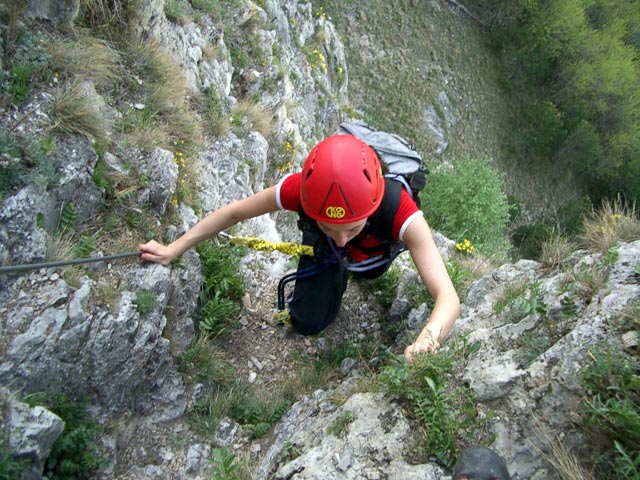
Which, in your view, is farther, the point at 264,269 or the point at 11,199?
the point at 264,269

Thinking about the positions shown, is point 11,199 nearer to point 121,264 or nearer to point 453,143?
point 121,264

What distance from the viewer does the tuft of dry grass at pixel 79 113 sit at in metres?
3.91

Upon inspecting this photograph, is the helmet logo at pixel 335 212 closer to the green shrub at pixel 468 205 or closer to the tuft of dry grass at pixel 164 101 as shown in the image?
the tuft of dry grass at pixel 164 101

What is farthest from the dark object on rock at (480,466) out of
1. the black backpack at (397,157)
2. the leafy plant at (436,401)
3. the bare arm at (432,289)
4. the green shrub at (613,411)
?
the black backpack at (397,157)

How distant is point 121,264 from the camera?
3939 mm

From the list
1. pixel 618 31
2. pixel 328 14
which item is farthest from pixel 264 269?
pixel 618 31

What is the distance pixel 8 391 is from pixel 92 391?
2.20 ft

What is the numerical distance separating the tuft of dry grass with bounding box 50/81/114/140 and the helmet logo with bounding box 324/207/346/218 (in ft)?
7.64

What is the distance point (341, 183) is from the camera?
314 centimetres

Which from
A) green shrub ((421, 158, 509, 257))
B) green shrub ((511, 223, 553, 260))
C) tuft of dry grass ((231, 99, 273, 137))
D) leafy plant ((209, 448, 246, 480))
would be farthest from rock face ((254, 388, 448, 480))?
green shrub ((511, 223, 553, 260))

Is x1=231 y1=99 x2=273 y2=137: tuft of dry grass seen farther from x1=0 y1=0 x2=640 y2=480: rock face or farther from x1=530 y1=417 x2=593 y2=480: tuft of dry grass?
x1=530 y1=417 x2=593 y2=480: tuft of dry grass

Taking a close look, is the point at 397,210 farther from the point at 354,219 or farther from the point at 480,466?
the point at 480,466

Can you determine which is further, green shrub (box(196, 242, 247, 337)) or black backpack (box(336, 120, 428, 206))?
green shrub (box(196, 242, 247, 337))

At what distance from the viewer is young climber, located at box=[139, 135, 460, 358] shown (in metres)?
3.17
